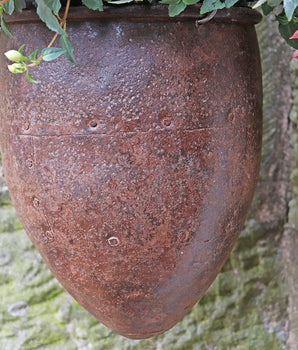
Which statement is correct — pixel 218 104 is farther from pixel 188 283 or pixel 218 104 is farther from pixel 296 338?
pixel 296 338

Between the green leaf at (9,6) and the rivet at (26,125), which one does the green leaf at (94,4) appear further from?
the rivet at (26,125)

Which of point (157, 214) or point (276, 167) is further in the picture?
point (276, 167)

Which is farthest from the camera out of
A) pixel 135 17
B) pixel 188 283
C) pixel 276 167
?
pixel 276 167

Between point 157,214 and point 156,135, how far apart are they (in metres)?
0.14

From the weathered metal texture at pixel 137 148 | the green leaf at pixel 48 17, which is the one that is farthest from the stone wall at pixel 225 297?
the green leaf at pixel 48 17

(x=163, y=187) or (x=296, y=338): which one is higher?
(x=163, y=187)

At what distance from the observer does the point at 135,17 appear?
2.43ft

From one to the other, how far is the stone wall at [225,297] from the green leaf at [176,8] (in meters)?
0.67

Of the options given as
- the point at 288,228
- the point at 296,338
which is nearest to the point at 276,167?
the point at 288,228

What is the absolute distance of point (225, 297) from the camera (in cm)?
136

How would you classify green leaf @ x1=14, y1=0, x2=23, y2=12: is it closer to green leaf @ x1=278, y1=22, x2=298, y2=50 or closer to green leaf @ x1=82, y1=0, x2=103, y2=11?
green leaf @ x1=82, y1=0, x2=103, y2=11

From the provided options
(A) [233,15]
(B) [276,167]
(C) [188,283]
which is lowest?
(B) [276,167]

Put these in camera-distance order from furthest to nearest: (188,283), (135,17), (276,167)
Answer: (276,167), (188,283), (135,17)

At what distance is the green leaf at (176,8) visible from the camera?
709 mm
